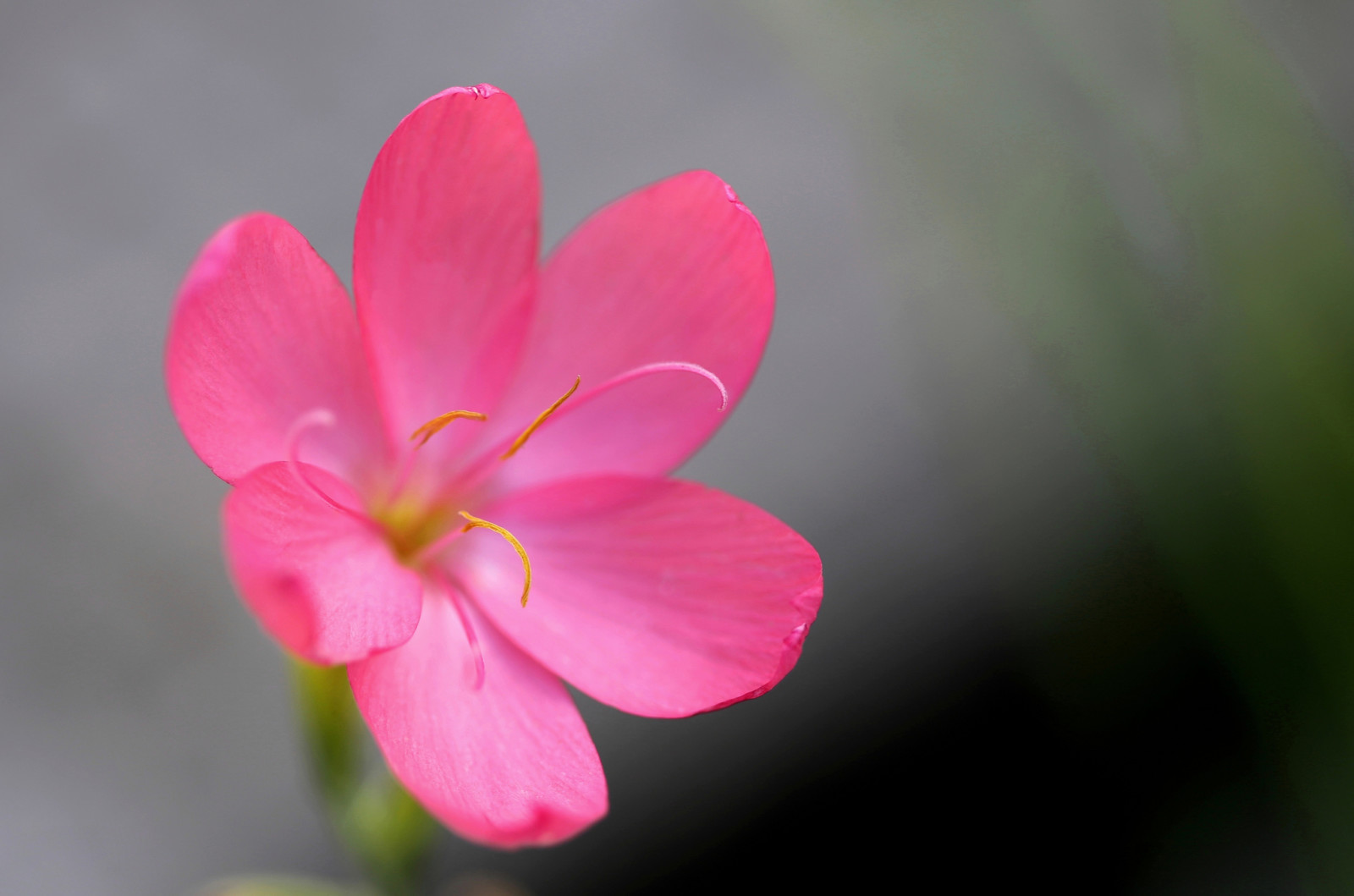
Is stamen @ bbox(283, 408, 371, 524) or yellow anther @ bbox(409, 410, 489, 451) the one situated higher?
yellow anther @ bbox(409, 410, 489, 451)

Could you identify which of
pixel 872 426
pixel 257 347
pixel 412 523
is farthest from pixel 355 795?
pixel 872 426

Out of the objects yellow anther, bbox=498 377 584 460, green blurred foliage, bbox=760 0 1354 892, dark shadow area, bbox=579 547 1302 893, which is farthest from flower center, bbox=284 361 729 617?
dark shadow area, bbox=579 547 1302 893

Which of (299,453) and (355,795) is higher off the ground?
(299,453)

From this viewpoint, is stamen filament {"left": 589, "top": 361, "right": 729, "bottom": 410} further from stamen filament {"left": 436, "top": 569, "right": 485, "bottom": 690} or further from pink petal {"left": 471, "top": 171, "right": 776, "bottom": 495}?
stamen filament {"left": 436, "top": 569, "right": 485, "bottom": 690}

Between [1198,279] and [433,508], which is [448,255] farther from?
[1198,279]

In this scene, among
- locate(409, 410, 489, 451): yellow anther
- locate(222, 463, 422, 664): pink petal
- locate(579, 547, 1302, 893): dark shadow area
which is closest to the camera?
locate(222, 463, 422, 664): pink petal

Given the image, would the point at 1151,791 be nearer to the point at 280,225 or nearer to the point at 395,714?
the point at 395,714
